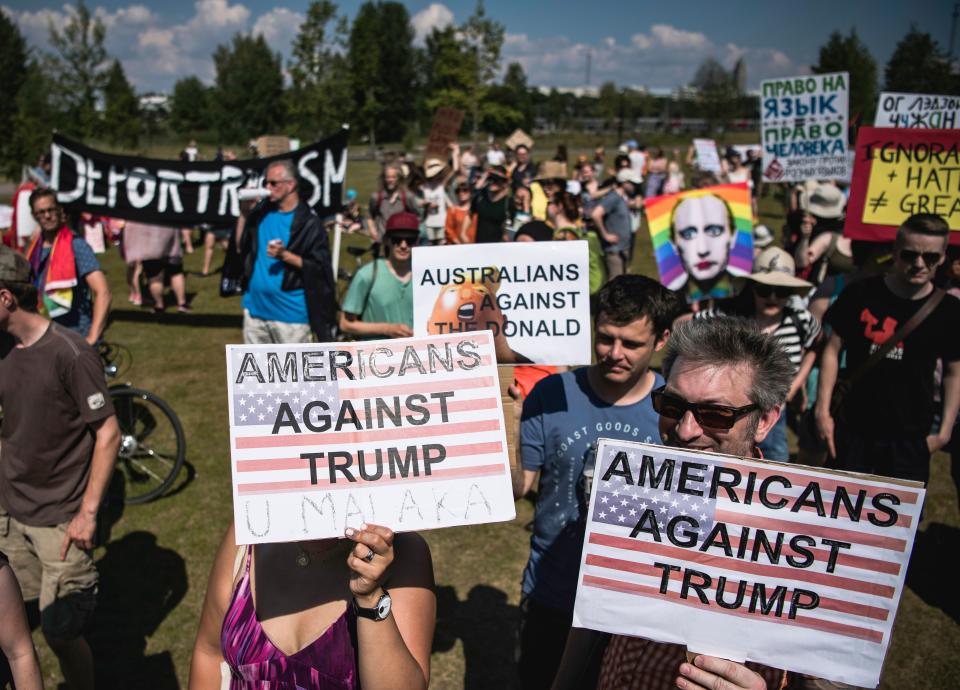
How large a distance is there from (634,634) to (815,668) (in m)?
0.41

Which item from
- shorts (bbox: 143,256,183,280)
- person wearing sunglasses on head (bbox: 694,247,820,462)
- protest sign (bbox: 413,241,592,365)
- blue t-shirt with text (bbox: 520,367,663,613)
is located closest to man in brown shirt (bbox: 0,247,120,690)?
protest sign (bbox: 413,241,592,365)

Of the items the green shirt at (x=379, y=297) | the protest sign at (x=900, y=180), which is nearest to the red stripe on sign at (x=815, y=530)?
the green shirt at (x=379, y=297)

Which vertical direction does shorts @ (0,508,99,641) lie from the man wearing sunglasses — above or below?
below

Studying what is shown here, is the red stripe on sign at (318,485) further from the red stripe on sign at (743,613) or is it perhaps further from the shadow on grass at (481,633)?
the shadow on grass at (481,633)

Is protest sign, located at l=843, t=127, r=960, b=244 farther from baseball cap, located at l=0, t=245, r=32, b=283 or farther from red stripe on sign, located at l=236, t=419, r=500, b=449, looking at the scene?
baseball cap, located at l=0, t=245, r=32, b=283

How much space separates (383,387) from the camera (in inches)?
79.4

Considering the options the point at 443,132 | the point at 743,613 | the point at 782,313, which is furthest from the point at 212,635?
the point at 443,132

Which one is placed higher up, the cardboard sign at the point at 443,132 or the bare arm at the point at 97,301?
the cardboard sign at the point at 443,132

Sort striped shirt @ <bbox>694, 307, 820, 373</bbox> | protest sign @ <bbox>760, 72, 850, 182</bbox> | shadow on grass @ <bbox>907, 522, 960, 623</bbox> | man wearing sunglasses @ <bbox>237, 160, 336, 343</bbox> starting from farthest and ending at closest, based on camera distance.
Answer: protest sign @ <bbox>760, 72, 850, 182</bbox>, man wearing sunglasses @ <bbox>237, 160, 336, 343</bbox>, striped shirt @ <bbox>694, 307, 820, 373</bbox>, shadow on grass @ <bbox>907, 522, 960, 623</bbox>

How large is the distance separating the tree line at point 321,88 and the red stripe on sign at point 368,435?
1574 centimetres

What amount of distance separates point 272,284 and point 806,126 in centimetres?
661

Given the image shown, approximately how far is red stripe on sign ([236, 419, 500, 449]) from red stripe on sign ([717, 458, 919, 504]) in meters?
0.71

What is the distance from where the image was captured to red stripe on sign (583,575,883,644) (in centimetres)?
159

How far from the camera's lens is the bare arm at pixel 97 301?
5.18 meters
